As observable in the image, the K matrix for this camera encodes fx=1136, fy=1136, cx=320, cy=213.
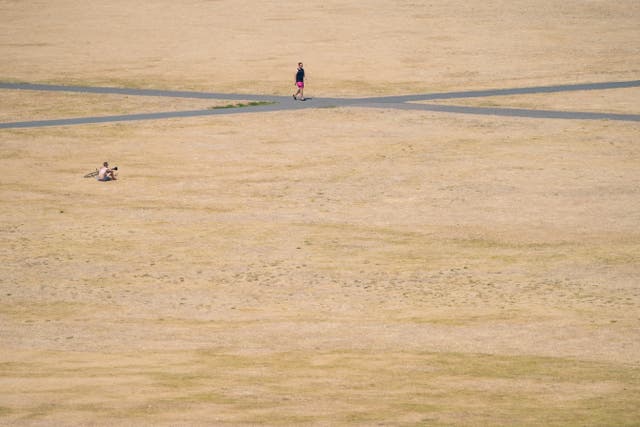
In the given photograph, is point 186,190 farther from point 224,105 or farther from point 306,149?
point 224,105

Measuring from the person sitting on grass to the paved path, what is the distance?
9.29 metres

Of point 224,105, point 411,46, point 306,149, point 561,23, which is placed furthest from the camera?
point 561,23

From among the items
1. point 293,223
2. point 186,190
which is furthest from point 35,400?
point 186,190

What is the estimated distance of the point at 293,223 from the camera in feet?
94.0

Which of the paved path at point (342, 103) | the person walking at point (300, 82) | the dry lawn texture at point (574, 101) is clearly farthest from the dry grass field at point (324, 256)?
the person walking at point (300, 82)

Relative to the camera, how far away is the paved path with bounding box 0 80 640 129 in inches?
1671

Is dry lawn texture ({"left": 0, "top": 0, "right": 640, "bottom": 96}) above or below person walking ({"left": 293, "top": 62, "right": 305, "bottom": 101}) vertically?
above

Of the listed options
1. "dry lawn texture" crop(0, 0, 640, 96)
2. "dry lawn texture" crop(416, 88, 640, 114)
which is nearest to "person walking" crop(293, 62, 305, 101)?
"dry lawn texture" crop(0, 0, 640, 96)

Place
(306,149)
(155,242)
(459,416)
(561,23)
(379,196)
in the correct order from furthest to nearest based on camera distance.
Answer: (561,23), (306,149), (379,196), (155,242), (459,416)

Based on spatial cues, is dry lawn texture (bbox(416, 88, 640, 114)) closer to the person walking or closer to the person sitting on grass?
the person walking

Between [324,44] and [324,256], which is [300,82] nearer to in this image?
[324,44]

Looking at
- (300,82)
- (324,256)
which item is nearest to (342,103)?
(300,82)

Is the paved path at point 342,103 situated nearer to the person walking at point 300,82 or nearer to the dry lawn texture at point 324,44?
the person walking at point 300,82

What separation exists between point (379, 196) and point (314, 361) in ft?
42.8
